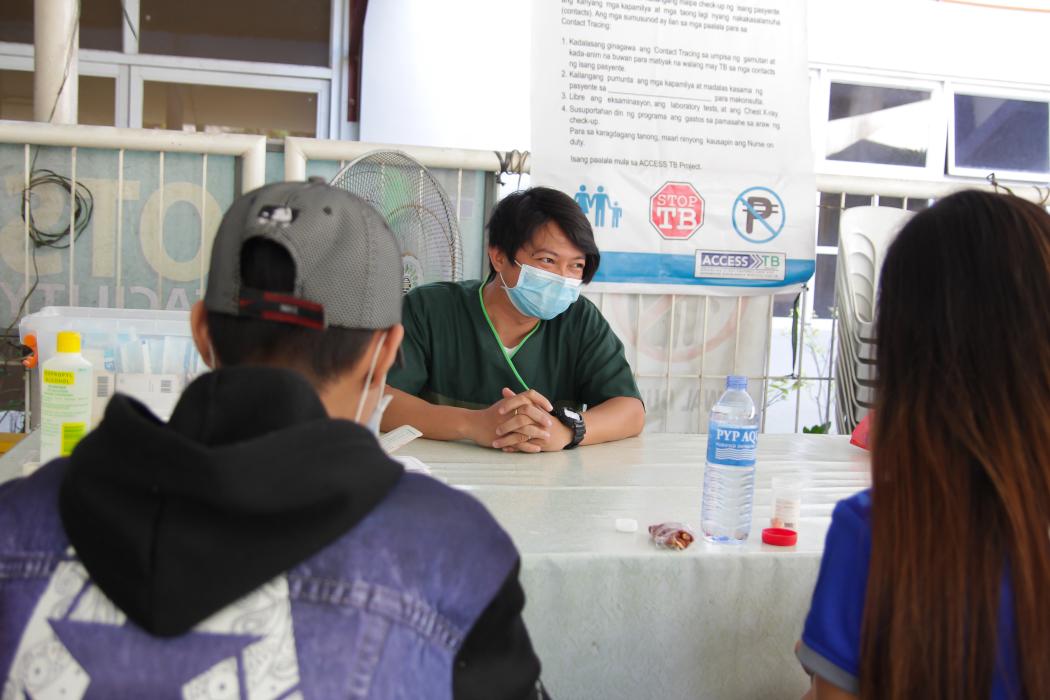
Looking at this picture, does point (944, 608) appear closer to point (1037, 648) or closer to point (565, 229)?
point (1037, 648)

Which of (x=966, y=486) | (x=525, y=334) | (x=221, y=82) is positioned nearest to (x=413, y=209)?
(x=525, y=334)

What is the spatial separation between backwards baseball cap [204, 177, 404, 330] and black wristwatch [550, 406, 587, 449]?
1149 millimetres

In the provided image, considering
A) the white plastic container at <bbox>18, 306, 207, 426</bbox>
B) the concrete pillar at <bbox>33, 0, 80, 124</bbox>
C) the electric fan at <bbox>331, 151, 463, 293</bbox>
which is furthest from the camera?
the concrete pillar at <bbox>33, 0, 80, 124</bbox>

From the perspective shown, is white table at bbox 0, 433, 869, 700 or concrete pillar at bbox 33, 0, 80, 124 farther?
concrete pillar at bbox 33, 0, 80, 124

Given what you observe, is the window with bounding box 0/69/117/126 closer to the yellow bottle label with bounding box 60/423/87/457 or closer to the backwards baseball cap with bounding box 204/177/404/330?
the yellow bottle label with bounding box 60/423/87/457

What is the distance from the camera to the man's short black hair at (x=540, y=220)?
87.6 inches

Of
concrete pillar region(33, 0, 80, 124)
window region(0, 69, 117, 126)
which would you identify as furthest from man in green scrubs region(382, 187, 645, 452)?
window region(0, 69, 117, 126)

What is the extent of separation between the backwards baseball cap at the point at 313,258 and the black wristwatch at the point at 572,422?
1.15m

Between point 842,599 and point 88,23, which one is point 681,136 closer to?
point 842,599

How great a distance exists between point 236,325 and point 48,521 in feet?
0.74

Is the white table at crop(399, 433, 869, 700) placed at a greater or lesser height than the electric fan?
lesser

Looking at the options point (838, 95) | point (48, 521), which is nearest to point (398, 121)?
point (838, 95)

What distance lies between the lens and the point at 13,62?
5711 mm

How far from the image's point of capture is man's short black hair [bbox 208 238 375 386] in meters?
0.82
